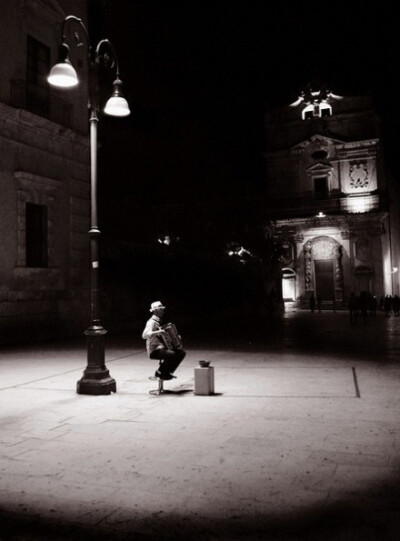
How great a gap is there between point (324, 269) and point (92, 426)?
150ft

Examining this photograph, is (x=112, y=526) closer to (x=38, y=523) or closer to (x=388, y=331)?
(x=38, y=523)

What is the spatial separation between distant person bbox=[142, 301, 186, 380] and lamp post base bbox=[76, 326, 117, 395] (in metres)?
0.81

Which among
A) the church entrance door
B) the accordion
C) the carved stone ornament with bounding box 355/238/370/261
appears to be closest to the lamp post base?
the accordion

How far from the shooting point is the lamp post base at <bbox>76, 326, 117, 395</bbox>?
9.12 m

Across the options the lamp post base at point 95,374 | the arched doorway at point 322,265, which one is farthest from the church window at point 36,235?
the arched doorway at point 322,265

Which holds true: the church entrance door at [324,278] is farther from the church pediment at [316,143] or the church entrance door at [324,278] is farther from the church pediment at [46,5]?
the church pediment at [46,5]

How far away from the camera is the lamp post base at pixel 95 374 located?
9.12 m

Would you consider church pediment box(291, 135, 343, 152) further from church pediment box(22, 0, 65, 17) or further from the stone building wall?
church pediment box(22, 0, 65, 17)

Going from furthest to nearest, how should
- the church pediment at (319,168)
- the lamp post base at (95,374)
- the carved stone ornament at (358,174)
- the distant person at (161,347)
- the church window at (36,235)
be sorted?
the church pediment at (319,168) → the carved stone ornament at (358,174) → the church window at (36,235) → the distant person at (161,347) → the lamp post base at (95,374)

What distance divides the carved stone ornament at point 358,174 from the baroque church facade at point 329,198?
9cm

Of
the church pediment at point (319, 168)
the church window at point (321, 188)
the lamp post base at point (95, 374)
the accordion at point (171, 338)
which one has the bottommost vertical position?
the lamp post base at point (95, 374)

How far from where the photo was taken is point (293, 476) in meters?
4.89

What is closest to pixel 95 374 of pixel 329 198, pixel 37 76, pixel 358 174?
pixel 37 76

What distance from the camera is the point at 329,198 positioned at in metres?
50.1
